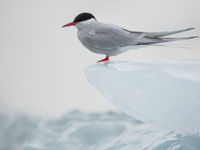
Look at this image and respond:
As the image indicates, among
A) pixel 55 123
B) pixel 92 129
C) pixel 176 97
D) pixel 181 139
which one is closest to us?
pixel 176 97

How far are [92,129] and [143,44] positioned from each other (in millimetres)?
718

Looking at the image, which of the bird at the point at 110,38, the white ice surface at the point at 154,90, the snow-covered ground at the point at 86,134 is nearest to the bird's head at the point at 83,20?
the bird at the point at 110,38

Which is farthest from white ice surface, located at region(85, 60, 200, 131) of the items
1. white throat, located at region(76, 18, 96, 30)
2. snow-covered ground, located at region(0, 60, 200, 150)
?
white throat, located at region(76, 18, 96, 30)

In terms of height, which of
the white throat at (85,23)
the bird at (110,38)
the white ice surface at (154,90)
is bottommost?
the white ice surface at (154,90)

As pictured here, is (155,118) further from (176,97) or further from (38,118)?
(38,118)

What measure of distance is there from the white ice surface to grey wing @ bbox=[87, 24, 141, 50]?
0.17 ft

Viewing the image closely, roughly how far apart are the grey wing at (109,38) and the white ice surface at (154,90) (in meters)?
0.05

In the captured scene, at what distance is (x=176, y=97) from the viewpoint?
0.67 m

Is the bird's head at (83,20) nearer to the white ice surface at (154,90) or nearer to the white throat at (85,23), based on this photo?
the white throat at (85,23)

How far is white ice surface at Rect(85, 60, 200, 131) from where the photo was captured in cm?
67

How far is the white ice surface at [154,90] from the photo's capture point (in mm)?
669

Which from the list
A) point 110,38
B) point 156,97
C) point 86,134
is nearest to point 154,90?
point 156,97

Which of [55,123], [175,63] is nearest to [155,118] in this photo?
[175,63]

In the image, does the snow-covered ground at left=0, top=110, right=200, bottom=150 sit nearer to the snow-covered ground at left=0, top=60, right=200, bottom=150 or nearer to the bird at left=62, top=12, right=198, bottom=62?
the snow-covered ground at left=0, top=60, right=200, bottom=150
